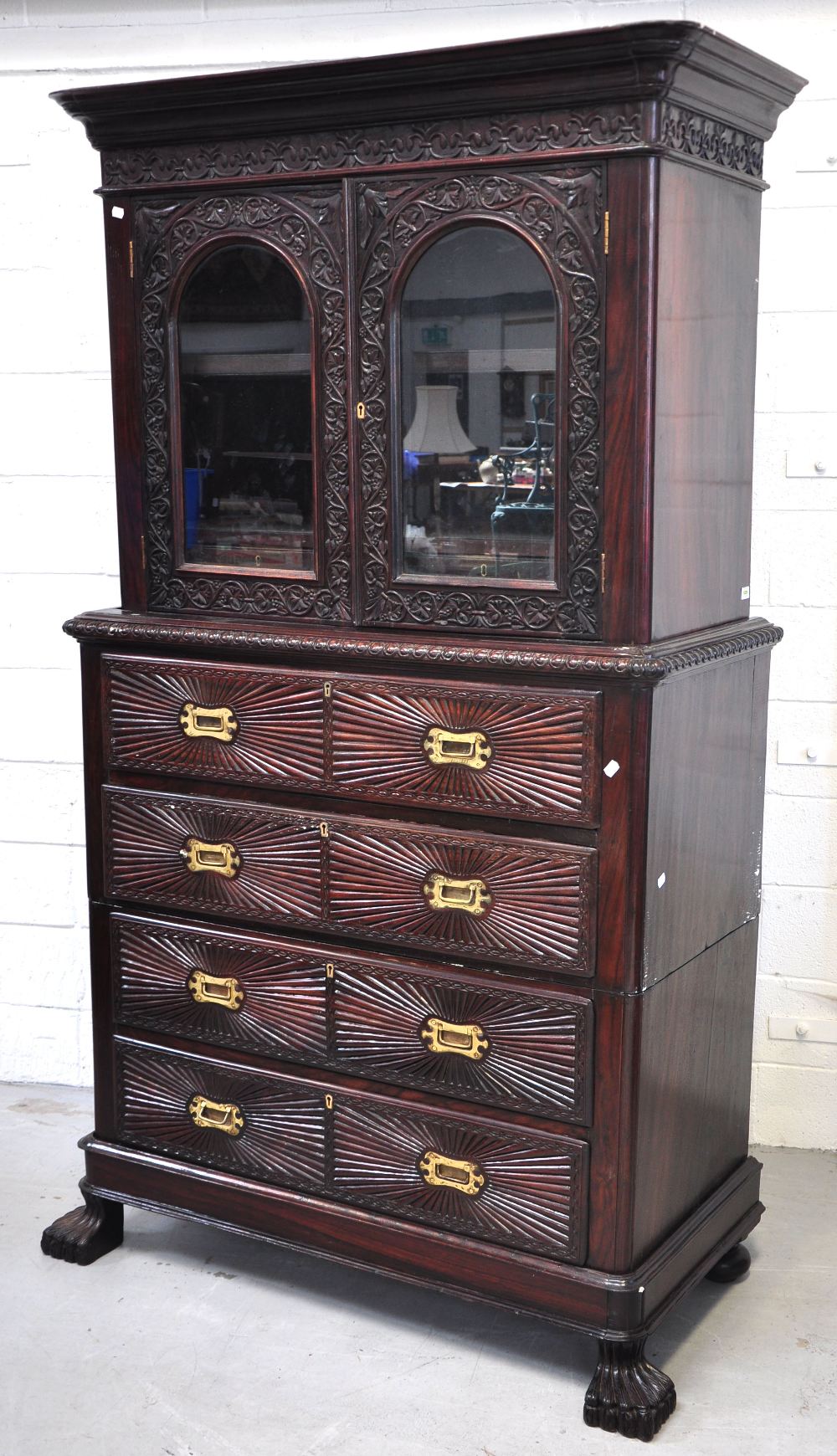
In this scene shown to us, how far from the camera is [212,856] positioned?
9.25 feet

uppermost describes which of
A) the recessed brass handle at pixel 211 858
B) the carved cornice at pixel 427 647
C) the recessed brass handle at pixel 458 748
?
the carved cornice at pixel 427 647

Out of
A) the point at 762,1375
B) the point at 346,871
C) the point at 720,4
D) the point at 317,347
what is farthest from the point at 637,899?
the point at 720,4

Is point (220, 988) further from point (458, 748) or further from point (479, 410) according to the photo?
point (479, 410)

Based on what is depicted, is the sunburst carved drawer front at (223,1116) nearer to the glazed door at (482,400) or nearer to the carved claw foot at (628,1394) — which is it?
the carved claw foot at (628,1394)

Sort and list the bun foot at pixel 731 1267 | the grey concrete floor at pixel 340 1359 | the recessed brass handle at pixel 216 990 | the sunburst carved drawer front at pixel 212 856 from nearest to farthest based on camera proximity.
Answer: the grey concrete floor at pixel 340 1359 → the sunburst carved drawer front at pixel 212 856 → the recessed brass handle at pixel 216 990 → the bun foot at pixel 731 1267

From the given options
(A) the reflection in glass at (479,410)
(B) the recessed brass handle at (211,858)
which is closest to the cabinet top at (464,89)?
(A) the reflection in glass at (479,410)

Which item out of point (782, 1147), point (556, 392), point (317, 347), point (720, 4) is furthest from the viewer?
point (782, 1147)

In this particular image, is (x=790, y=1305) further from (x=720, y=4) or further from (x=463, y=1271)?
(x=720, y=4)

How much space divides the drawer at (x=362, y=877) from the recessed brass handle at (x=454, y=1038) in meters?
0.13

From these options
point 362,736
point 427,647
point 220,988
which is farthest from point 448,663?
point 220,988

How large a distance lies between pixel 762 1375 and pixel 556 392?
1.69 metres

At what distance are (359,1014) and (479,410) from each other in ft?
3.47

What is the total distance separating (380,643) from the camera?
2557 mm

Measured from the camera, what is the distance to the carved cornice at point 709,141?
2307 mm
